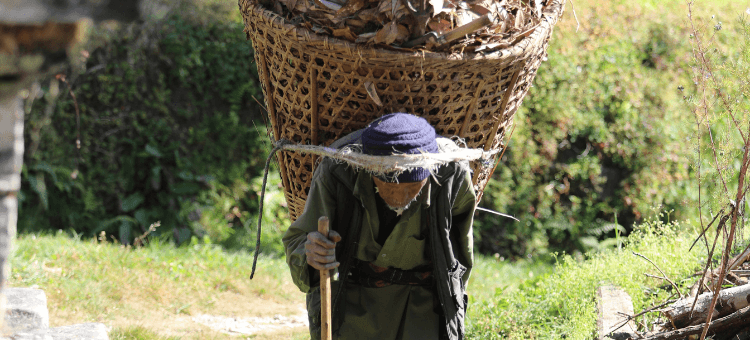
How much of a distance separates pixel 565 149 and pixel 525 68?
4.84 metres

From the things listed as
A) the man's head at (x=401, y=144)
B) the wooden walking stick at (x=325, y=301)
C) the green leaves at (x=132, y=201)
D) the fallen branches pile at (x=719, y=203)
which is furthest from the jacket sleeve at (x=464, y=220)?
the green leaves at (x=132, y=201)

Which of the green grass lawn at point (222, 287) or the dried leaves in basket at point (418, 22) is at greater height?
the dried leaves in basket at point (418, 22)

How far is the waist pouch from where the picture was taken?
8.86ft

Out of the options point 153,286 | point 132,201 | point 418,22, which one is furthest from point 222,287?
point 418,22

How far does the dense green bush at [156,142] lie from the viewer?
6.11 metres

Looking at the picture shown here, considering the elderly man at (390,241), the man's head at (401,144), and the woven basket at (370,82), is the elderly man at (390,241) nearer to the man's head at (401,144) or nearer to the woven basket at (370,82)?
the man's head at (401,144)

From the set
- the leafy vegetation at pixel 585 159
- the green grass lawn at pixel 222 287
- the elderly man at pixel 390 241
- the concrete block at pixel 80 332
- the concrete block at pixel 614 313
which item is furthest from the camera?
the leafy vegetation at pixel 585 159

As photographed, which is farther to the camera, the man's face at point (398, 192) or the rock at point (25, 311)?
Answer: the rock at point (25, 311)

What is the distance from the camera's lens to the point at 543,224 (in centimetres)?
699

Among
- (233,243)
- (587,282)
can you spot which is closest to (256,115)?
(233,243)

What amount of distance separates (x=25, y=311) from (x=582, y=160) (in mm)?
5755

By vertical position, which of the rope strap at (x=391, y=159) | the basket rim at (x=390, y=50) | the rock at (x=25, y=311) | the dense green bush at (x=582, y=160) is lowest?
the dense green bush at (x=582, y=160)

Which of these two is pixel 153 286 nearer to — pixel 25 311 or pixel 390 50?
pixel 25 311

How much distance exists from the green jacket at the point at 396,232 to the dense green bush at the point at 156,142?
4091mm
